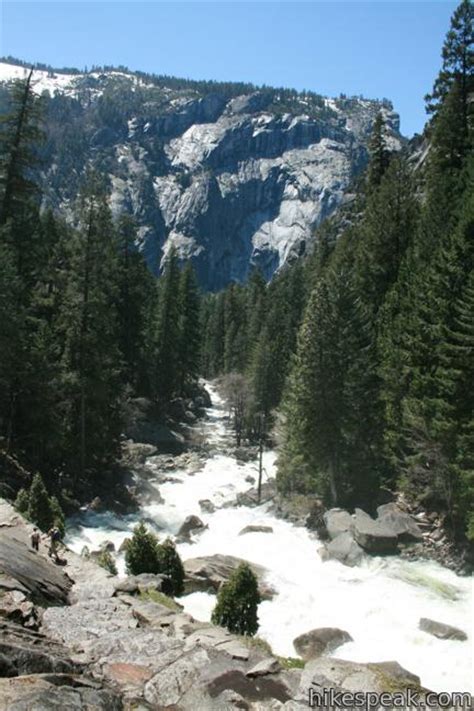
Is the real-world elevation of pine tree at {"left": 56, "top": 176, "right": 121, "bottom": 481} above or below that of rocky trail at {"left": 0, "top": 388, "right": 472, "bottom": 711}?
above

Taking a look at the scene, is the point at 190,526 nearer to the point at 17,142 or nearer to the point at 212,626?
the point at 212,626

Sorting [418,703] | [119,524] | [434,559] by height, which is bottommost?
[119,524]

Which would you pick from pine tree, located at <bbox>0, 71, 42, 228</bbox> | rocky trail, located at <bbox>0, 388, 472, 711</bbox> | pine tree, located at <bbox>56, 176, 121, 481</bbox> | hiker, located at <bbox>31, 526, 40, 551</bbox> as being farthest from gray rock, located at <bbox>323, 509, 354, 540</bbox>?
pine tree, located at <bbox>0, 71, 42, 228</bbox>

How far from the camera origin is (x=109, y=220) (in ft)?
127

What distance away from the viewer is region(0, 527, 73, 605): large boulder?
13.7 metres

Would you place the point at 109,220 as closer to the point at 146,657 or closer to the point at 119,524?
the point at 119,524

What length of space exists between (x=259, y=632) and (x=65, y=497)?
17.5m

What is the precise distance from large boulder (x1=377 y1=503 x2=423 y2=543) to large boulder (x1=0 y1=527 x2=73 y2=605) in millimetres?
18844

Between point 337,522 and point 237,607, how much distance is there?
47.7 feet

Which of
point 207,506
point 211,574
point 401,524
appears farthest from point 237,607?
point 207,506

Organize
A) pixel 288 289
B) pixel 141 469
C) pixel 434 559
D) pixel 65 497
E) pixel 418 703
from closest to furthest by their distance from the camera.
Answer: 1. pixel 418 703
2. pixel 434 559
3. pixel 65 497
4. pixel 141 469
5. pixel 288 289

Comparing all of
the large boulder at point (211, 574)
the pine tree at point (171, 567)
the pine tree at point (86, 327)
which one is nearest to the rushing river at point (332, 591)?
the large boulder at point (211, 574)

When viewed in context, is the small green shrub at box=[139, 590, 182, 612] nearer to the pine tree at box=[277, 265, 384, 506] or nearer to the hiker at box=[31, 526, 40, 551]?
the hiker at box=[31, 526, 40, 551]

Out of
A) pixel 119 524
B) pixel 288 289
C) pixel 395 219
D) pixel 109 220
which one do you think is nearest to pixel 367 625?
pixel 119 524
